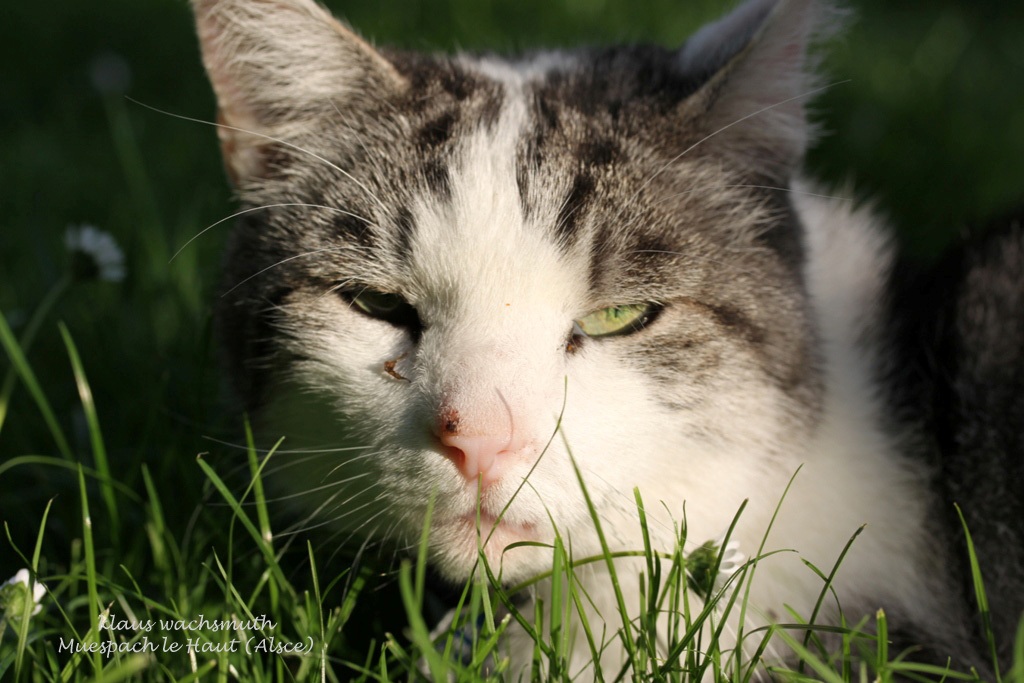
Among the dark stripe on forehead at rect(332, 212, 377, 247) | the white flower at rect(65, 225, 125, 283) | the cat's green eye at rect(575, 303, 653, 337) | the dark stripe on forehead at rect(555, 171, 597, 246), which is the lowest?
the white flower at rect(65, 225, 125, 283)

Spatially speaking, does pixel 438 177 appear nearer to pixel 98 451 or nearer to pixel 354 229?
pixel 354 229

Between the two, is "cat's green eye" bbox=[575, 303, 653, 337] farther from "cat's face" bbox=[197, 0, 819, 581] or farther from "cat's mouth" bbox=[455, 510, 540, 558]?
"cat's mouth" bbox=[455, 510, 540, 558]

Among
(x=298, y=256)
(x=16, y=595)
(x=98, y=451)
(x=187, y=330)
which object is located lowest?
(x=16, y=595)

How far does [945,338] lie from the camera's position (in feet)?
6.68

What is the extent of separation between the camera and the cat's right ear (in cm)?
183

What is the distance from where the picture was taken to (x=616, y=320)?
1.68 metres

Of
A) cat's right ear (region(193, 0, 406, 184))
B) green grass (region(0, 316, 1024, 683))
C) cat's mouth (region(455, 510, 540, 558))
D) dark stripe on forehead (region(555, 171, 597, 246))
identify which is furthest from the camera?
cat's right ear (region(193, 0, 406, 184))

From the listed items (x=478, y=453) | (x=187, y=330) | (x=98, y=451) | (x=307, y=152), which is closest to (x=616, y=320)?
(x=478, y=453)

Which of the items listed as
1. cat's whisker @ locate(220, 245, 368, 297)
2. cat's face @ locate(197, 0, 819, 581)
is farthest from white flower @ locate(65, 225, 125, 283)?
cat's whisker @ locate(220, 245, 368, 297)

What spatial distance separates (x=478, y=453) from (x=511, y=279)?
1.02 ft

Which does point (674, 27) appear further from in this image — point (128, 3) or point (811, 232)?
point (128, 3)

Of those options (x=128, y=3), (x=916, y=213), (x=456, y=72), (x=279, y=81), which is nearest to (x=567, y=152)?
(x=456, y=72)

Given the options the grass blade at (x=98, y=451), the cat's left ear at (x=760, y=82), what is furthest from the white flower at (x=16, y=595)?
the cat's left ear at (x=760, y=82)

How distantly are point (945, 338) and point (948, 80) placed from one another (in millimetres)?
3264
